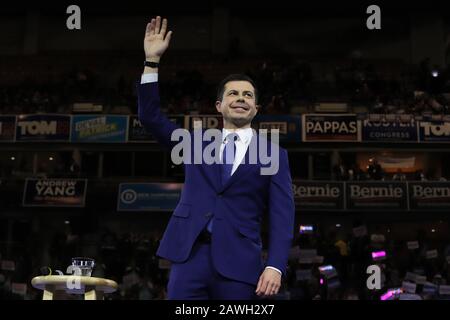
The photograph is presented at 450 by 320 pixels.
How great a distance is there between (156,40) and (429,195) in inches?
598

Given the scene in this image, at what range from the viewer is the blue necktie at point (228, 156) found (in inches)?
120

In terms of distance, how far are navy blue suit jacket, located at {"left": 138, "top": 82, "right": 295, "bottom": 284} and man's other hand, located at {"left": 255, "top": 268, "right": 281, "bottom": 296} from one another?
0.14 feet

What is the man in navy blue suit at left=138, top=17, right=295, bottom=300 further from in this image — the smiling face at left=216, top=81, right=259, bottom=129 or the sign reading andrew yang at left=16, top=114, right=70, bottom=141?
the sign reading andrew yang at left=16, top=114, right=70, bottom=141

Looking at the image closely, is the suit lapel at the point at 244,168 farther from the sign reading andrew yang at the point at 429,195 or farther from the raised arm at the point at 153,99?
the sign reading andrew yang at the point at 429,195

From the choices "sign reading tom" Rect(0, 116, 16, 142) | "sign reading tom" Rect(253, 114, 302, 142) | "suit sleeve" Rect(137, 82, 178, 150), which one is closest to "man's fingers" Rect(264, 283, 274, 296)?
"suit sleeve" Rect(137, 82, 178, 150)

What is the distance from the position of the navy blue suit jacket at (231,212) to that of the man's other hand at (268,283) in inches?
1.7

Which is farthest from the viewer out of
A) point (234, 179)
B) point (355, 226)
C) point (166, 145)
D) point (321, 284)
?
point (355, 226)

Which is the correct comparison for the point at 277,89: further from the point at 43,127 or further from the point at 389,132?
the point at 43,127

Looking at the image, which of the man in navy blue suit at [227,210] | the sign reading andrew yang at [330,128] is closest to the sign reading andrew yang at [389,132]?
the sign reading andrew yang at [330,128]

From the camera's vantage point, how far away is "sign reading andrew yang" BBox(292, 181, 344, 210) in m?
17.2
